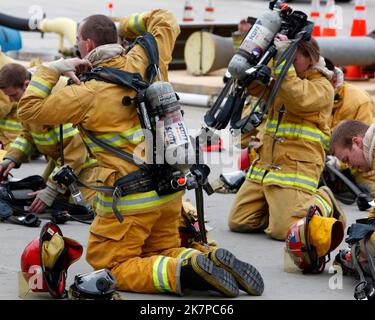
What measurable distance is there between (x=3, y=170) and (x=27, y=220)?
564 millimetres

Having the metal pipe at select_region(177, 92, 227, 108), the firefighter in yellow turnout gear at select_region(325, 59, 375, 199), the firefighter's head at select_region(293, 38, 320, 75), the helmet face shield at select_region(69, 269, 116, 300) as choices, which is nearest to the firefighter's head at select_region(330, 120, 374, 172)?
the firefighter's head at select_region(293, 38, 320, 75)

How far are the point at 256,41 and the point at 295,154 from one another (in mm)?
928

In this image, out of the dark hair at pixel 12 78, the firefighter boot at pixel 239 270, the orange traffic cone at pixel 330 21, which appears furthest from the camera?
the orange traffic cone at pixel 330 21

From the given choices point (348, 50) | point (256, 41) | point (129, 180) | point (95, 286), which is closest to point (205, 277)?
point (95, 286)

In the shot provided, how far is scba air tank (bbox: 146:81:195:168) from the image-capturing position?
17.1ft

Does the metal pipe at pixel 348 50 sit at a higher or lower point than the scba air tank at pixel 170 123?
lower

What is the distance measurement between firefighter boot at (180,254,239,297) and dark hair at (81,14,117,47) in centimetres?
127

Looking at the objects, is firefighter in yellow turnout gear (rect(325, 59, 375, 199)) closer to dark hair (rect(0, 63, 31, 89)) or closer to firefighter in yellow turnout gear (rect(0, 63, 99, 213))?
firefighter in yellow turnout gear (rect(0, 63, 99, 213))

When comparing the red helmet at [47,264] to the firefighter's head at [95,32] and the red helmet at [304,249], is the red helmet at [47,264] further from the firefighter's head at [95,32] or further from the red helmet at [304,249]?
the red helmet at [304,249]

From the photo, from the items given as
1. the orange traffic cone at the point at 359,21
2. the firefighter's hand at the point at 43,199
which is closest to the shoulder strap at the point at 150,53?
the firefighter's hand at the point at 43,199

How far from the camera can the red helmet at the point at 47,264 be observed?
16.7 feet

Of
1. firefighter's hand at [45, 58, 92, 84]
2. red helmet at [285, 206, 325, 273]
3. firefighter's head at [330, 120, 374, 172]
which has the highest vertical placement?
firefighter's hand at [45, 58, 92, 84]

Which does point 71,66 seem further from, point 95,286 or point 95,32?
point 95,286

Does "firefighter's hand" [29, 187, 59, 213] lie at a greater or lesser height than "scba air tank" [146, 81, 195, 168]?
lesser
